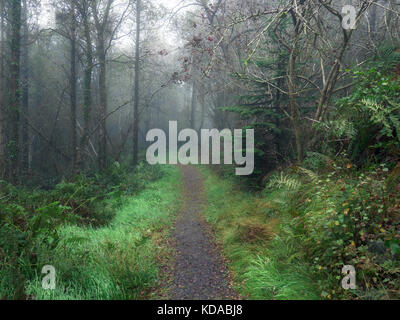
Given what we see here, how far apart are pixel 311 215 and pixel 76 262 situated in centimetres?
349

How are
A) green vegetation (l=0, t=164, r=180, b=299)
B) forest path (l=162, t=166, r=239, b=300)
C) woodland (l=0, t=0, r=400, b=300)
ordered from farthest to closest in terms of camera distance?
forest path (l=162, t=166, r=239, b=300), green vegetation (l=0, t=164, r=180, b=299), woodland (l=0, t=0, r=400, b=300)

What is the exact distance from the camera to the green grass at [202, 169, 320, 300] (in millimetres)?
3479

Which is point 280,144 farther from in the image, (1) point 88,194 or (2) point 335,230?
(1) point 88,194

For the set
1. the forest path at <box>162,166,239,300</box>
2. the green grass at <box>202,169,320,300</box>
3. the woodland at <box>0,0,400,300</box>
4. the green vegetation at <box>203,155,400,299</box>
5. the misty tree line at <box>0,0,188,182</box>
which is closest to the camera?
the green vegetation at <box>203,155,400,299</box>

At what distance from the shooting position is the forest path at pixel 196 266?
388cm

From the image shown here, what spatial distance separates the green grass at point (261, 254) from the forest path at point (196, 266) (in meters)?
0.21

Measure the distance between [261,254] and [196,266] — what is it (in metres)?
1.15

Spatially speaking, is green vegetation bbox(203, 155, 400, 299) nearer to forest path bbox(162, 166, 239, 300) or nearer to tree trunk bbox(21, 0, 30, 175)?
forest path bbox(162, 166, 239, 300)

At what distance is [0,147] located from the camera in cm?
1280

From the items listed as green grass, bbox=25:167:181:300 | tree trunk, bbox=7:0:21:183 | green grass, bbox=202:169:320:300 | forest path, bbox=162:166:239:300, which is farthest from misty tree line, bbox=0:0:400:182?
green grass, bbox=25:167:181:300

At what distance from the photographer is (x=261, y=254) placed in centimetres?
446

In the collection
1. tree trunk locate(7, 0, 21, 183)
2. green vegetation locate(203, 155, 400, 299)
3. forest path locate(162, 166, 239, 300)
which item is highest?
tree trunk locate(7, 0, 21, 183)

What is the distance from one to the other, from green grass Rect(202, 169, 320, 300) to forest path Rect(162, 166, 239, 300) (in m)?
0.21
